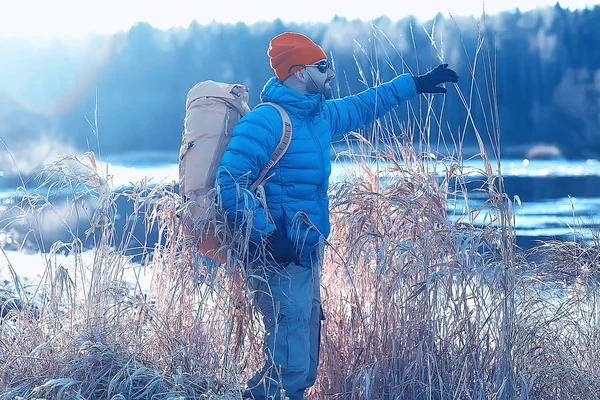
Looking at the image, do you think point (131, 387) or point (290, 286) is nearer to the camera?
point (131, 387)

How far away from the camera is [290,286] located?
2.86 m

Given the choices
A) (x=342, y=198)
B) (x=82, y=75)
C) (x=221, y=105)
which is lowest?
(x=342, y=198)

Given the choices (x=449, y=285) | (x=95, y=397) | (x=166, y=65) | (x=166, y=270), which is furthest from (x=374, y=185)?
(x=166, y=65)

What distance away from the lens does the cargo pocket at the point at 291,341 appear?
9.20 ft

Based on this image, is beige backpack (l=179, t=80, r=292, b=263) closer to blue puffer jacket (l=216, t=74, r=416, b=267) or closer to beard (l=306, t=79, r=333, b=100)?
blue puffer jacket (l=216, t=74, r=416, b=267)

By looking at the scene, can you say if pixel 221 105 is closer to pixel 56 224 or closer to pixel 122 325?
pixel 122 325

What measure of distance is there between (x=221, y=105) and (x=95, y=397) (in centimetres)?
108

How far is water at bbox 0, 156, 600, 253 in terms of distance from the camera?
352cm

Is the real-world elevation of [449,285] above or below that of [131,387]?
above

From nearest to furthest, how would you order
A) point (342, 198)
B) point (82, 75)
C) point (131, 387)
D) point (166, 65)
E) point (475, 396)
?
point (131, 387) < point (475, 396) < point (342, 198) < point (82, 75) < point (166, 65)

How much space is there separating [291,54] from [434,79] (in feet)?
2.26

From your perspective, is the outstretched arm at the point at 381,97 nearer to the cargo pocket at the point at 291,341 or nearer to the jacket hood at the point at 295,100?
the jacket hood at the point at 295,100

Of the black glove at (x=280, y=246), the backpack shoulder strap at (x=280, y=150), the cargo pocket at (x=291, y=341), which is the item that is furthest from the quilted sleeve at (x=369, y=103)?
the cargo pocket at (x=291, y=341)

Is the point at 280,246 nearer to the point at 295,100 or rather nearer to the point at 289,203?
the point at 289,203
